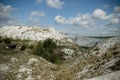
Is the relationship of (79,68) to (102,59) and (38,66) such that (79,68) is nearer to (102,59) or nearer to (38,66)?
(102,59)

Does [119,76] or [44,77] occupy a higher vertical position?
[119,76]

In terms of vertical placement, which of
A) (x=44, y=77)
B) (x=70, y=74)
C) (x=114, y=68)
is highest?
(x=114, y=68)

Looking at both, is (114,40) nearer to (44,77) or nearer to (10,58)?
(44,77)

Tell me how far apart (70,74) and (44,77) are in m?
4.31

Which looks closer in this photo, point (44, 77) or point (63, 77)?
point (63, 77)

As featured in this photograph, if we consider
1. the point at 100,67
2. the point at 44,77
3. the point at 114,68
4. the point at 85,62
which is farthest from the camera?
the point at 44,77

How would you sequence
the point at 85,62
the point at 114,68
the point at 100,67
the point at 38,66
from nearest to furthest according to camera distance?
1. the point at 114,68
2. the point at 100,67
3. the point at 85,62
4. the point at 38,66

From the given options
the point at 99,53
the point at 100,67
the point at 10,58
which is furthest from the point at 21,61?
the point at 100,67

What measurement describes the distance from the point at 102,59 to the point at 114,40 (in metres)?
2.60

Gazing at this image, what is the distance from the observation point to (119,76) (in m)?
6.21

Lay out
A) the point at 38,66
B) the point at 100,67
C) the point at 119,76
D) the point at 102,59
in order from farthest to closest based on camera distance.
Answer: the point at 38,66
the point at 102,59
the point at 100,67
the point at 119,76

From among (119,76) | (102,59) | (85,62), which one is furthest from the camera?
(85,62)

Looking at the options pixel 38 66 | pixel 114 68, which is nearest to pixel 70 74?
pixel 114 68

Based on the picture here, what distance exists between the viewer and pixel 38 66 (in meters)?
17.6
